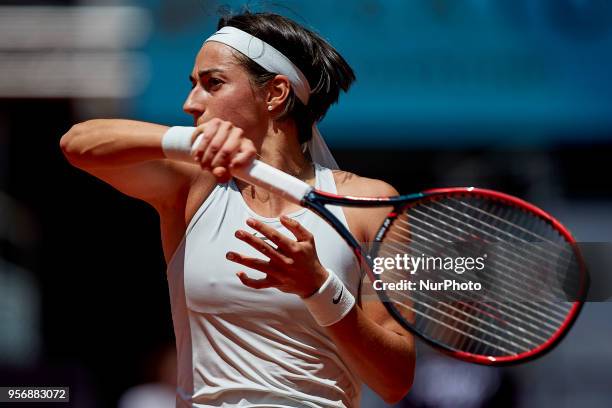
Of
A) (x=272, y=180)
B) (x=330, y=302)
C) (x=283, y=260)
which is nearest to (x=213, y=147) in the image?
(x=272, y=180)

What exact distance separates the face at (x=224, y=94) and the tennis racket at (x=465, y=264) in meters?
0.31

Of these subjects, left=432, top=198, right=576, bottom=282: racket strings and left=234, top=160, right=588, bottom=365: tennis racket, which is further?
left=432, top=198, right=576, bottom=282: racket strings

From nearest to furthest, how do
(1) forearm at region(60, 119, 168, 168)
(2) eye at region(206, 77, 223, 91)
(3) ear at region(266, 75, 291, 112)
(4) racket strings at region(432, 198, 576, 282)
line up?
(1) forearm at region(60, 119, 168, 168) → (4) racket strings at region(432, 198, 576, 282) → (2) eye at region(206, 77, 223, 91) → (3) ear at region(266, 75, 291, 112)

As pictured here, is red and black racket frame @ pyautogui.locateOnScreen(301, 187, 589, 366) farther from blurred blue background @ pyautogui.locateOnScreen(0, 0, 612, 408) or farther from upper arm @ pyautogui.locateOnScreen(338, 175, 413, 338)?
blurred blue background @ pyautogui.locateOnScreen(0, 0, 612, 408)

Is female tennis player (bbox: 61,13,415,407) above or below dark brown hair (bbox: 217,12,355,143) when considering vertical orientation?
below

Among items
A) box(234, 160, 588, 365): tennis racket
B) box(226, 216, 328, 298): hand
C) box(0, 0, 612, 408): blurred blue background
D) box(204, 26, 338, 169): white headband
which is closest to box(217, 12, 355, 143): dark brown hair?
box(204, 26, 338, 169): white headband

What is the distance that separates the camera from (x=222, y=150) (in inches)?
80.1

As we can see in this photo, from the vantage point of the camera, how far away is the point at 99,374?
4699mm

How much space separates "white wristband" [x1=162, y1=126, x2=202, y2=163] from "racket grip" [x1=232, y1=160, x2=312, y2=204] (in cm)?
10

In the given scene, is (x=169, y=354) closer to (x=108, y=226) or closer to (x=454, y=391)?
(x=108, y=226)

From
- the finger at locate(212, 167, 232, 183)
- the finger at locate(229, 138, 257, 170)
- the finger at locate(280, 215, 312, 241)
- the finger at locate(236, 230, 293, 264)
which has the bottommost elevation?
the finger at locate(236, 230, 293, 264)

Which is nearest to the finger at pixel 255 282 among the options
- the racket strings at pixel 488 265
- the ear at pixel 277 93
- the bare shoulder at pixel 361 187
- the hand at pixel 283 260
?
the hand at pixel 283 260

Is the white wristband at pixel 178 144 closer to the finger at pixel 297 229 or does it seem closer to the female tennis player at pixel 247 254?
the female tennis player at pixel 247 254

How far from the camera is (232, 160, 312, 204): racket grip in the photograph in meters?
2.08
